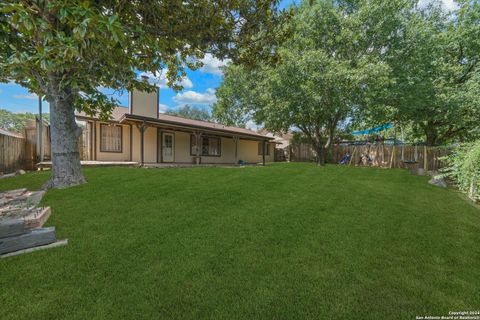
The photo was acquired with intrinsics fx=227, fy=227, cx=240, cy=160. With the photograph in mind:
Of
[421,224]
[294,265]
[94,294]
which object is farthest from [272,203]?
[94,294]

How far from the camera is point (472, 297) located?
2084 mm

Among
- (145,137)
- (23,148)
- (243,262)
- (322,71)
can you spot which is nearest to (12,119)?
(23,148)

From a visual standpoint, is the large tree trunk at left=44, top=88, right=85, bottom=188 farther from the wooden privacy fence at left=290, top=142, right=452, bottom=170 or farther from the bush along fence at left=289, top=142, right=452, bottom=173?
the wooden privacy fence at left=290, top=142, right=452, bottom=170

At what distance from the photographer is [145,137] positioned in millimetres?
11602

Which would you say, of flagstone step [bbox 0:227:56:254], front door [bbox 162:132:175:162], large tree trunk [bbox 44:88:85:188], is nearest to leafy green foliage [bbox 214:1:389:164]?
front door [bbox 162:132:175:162]

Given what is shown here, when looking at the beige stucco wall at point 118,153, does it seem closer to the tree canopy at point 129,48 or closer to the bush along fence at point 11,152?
the bush along fence at point 11,152

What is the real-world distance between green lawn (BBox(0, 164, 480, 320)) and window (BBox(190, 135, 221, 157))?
9118mm

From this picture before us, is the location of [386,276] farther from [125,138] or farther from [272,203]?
[125,138]

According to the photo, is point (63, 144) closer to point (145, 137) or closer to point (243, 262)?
point (243, 262)

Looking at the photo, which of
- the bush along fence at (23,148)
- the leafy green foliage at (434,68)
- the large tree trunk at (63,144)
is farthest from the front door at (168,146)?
the leafy green foliage at (434,68)

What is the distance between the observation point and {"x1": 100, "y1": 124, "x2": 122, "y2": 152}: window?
35.6ft

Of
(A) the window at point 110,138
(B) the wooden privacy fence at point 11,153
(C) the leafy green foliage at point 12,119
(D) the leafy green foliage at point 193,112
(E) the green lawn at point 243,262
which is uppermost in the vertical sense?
(D) the leafy green foliage at point 193,112

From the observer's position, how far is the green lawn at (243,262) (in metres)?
1.89

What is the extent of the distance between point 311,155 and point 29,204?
19366mm
